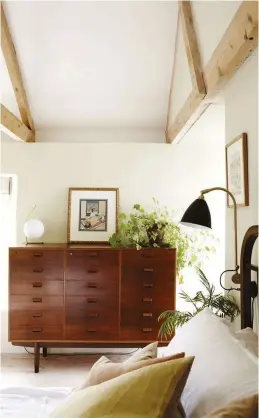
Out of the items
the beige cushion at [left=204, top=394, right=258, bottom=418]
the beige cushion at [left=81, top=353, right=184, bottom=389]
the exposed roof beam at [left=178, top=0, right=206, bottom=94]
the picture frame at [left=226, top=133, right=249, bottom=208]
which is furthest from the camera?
the exposed roof beam at [left=178, top=0, right=206, bottom=94]

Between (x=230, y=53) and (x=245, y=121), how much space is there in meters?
0.38

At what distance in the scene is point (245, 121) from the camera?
2287 millimetres

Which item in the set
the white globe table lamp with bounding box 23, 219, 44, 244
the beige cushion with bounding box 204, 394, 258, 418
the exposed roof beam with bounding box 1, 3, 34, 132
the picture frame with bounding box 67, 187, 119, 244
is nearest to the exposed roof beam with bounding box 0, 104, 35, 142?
the exposed roof beam with bounding box 1, 3, 34, 132

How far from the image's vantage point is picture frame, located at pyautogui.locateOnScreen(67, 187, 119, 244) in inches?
162

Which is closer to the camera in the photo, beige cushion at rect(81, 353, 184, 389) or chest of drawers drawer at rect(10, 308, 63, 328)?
beige cushion at rect(81, 353, 184, 389)

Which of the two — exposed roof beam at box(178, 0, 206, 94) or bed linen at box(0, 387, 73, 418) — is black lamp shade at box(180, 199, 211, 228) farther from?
bed linen at box(0, 387, 73, 418)

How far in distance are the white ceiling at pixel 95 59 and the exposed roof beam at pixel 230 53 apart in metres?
0.76

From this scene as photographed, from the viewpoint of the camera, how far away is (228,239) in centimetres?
264

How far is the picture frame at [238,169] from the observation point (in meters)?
2.26

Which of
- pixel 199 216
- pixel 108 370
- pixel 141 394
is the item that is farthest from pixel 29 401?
pixel 199 216

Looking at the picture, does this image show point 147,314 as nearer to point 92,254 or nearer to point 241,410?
point 92,254

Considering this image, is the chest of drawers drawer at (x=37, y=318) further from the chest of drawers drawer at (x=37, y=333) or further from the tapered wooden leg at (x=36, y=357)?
the tapered wooden leg at (x=36, y=357)

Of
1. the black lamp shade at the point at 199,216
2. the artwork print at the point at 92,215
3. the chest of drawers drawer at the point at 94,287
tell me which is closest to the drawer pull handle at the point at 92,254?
the chest of drawers drawer at the point at 94,287

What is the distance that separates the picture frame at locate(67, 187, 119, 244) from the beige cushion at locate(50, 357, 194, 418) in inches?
112
